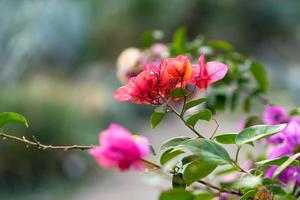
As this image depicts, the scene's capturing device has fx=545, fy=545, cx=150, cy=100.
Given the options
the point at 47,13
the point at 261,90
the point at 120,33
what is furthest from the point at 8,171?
the point at 120,33

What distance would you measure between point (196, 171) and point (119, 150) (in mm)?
68

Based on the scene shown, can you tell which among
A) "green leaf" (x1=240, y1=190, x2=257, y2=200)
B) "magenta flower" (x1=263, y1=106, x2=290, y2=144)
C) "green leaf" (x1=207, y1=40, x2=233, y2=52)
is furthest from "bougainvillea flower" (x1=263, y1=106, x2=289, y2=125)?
"green leaf" (x1=240, y1=190, x2=257, y2=200)

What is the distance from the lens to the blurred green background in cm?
333

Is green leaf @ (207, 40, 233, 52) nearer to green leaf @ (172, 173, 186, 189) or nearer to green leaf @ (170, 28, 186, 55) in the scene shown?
green leaf @ (170, 28, 186, 55)

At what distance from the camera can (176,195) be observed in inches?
11.1

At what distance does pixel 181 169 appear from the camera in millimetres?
359

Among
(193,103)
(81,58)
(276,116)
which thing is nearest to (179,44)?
(276,116)

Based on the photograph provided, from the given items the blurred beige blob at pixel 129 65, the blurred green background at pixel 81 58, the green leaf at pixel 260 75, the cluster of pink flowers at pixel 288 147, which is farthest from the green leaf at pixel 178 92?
the blurred green background at pixel 81 58

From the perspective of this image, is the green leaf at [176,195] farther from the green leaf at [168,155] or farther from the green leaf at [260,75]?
the green leaf at [260,75]

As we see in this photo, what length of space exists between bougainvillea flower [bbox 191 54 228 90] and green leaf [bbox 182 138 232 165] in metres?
0.08

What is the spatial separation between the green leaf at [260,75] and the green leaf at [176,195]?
0.36 m

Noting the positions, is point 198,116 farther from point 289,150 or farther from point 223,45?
point 223,45

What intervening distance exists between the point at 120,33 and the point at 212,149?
248 inches

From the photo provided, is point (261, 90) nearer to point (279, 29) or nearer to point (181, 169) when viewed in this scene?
point (181, 169)
